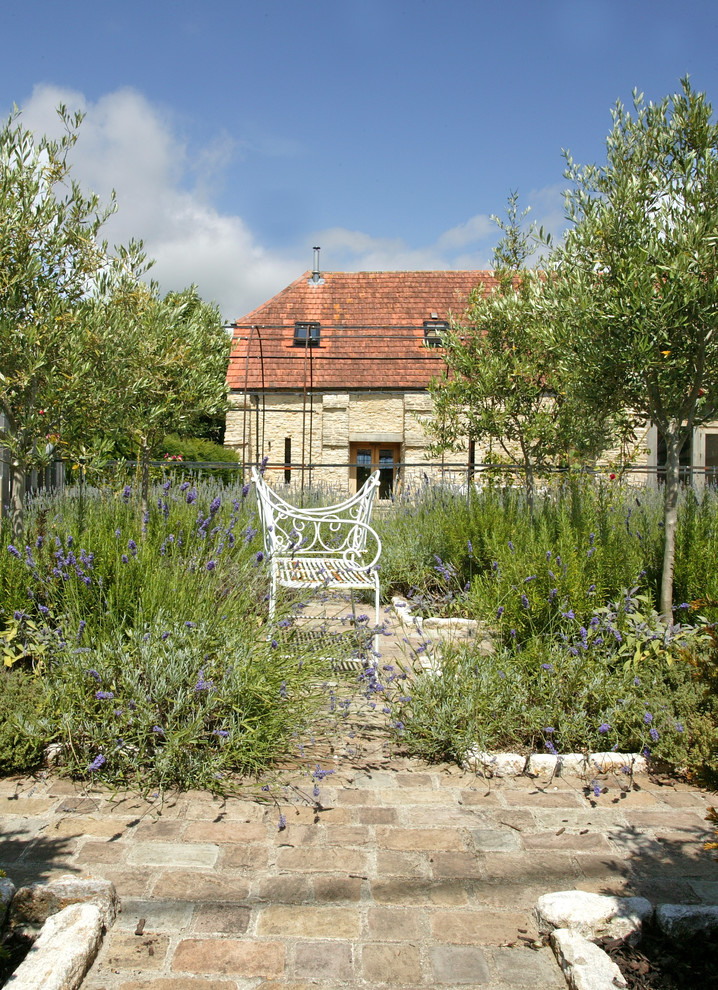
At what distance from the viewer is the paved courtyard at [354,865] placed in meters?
2.04

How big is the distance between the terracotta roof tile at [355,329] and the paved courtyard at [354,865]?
1790 centimetres

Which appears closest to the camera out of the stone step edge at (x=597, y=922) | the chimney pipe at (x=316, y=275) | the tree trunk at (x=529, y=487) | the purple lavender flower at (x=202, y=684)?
the stone step edge at (x=597, y=922)

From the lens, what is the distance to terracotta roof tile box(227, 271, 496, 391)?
21219mm

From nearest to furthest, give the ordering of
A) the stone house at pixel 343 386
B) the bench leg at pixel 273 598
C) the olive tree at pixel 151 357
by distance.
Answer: the bench leg at pixel 273 598
the olive tree at pixel 151 357
the stone house at pixel 343 386

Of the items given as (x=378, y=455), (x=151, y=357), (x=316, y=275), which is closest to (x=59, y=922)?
(x=151, y=357)

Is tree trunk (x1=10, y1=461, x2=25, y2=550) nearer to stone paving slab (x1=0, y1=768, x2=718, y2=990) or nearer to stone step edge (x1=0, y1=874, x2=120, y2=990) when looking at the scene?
stone paving slab (x1=0, y1=768, x2=718, y2=990)

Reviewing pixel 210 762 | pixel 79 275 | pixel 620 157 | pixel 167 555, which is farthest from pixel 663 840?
pixel 79 275

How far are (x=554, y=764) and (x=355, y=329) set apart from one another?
19.8 m

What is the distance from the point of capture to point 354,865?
2.54 m

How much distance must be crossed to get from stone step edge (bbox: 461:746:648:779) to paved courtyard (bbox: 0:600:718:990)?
0.17 feet

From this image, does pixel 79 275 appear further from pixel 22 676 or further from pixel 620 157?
pixel 620 157

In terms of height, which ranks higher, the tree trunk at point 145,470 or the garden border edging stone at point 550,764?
the tree trunk at point 145,470

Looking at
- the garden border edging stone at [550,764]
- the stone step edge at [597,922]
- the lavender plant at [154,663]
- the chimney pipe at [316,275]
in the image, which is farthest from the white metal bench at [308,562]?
the chimney pipe at [316,275]

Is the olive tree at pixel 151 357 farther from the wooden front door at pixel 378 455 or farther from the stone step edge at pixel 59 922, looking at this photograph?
the wooden front door at pixel 378 455
